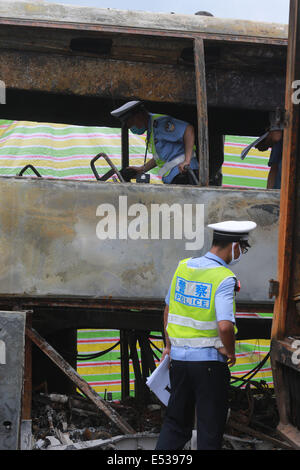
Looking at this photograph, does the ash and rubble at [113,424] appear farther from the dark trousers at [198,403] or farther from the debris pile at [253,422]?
the dark trousers at [198,403]

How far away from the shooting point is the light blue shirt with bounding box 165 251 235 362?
3740mm

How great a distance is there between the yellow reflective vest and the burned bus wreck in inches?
42.2

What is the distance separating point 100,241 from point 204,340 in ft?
4.95

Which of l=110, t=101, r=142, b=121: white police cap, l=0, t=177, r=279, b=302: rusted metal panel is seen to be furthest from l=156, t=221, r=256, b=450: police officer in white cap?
l=110, t=101, r=142, b=121: white police cap

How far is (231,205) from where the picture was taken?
5.18 meters

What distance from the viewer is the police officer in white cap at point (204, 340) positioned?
12.4 feet

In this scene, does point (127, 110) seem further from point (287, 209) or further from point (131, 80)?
point (287, 209)

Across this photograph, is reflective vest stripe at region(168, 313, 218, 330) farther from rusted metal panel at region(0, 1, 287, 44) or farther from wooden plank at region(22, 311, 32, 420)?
rusted metal panel at region(0, 1, 287, 44)

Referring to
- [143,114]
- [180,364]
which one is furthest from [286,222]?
[143,114]

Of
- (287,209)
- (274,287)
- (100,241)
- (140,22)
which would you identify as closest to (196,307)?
(274,287)

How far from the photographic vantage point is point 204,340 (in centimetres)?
385

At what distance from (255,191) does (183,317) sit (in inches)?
68.7
